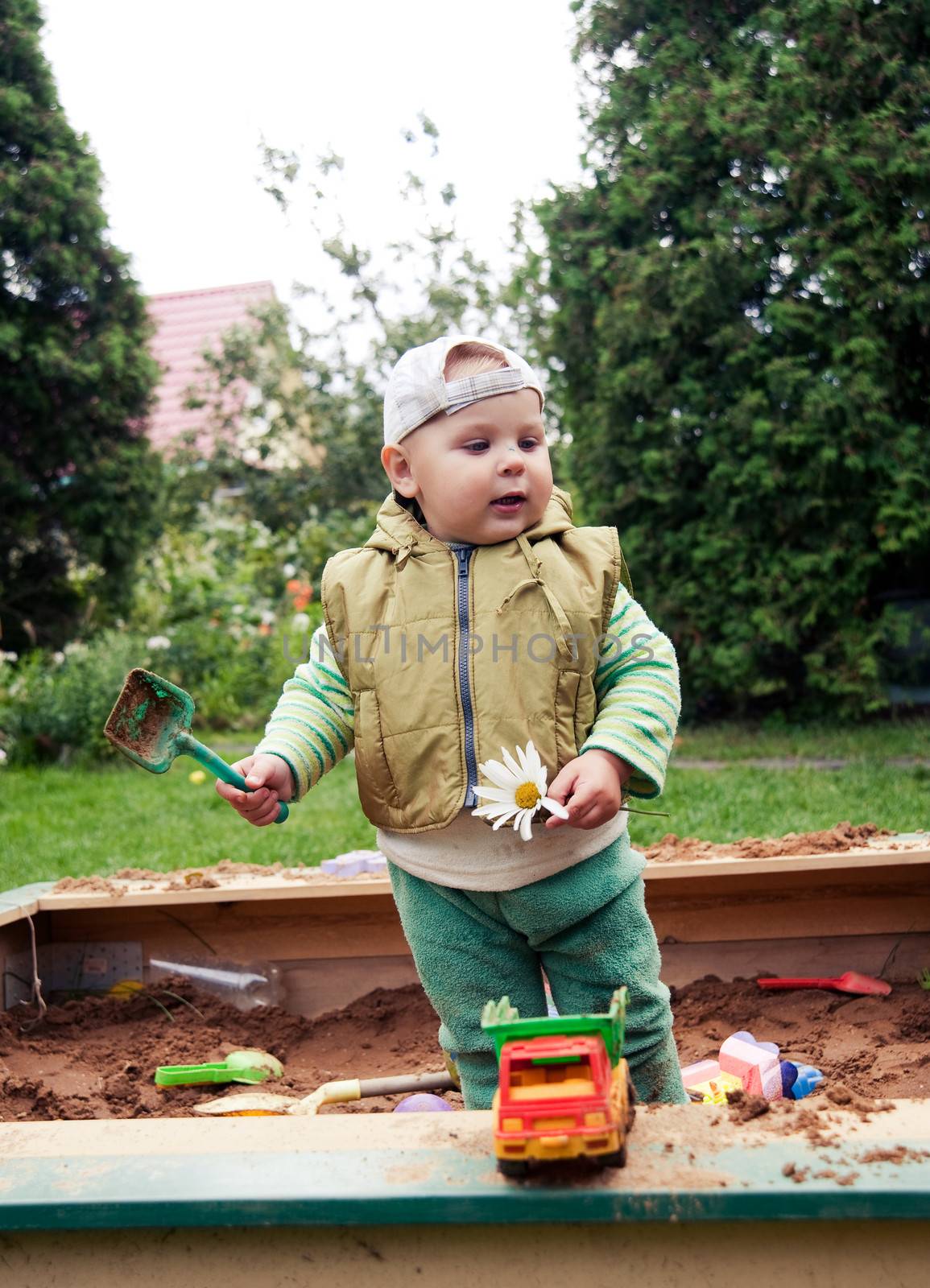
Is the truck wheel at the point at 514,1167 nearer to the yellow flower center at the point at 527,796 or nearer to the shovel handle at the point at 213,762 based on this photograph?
the yellow flower center at the point at 527,796

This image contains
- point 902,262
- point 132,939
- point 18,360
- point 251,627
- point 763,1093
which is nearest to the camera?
Answer: point 763,1093

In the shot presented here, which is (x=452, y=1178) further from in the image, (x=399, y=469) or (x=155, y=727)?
(x=399, y=469)

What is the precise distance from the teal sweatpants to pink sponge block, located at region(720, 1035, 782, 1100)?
0.76 feet

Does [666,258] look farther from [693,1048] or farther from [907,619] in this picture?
[693,1048]

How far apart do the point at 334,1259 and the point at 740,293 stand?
19.1 feet

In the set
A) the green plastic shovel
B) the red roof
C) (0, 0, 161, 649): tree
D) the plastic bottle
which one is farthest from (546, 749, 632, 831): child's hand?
the red roof

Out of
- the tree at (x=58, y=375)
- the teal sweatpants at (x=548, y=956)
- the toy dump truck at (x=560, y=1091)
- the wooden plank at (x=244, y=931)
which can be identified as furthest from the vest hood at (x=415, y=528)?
the tree at (x=58, y=375)

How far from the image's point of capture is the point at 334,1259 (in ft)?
3.57

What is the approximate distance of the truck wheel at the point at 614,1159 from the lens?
1.06 meters

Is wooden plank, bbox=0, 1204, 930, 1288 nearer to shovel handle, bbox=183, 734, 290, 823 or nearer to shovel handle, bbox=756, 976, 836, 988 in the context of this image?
shovel handle, bbox=183, 734, 290, 823

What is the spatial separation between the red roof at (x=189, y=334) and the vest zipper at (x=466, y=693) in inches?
438

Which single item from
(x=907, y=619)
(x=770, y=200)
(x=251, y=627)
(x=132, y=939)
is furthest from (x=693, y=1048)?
(x=251, y=627)

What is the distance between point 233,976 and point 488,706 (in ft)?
4.72

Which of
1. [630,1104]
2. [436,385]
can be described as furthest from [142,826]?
[630,1104]
